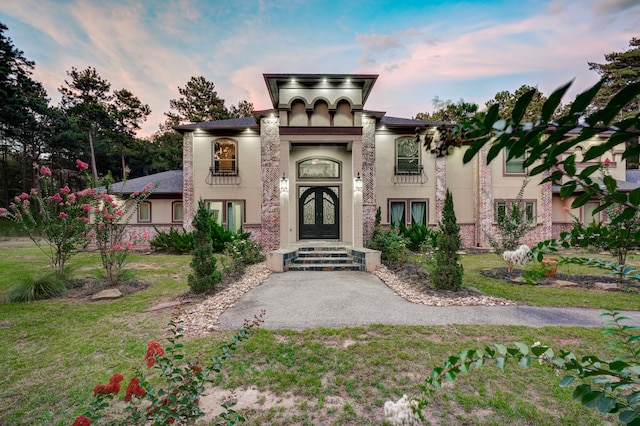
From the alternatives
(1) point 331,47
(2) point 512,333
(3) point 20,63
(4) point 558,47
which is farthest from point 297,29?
(3) point 20,63

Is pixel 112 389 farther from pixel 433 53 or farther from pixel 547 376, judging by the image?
pixel 433 53

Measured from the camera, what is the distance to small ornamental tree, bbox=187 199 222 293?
6652 millimetres

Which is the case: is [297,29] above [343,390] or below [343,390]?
above

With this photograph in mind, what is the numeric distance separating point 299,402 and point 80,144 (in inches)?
1346

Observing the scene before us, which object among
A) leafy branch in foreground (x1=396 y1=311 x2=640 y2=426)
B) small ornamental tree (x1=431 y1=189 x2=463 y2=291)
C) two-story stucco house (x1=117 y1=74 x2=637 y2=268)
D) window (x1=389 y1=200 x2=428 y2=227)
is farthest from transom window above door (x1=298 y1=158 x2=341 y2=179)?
leafy branch in foreground (x1=396 y1=311 x2=640 y2=426)

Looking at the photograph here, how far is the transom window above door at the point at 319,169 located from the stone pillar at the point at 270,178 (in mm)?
1203

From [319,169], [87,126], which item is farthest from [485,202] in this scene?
[87,126]

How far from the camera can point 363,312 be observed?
5.49 metres

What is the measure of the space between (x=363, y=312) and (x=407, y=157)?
33.6ft

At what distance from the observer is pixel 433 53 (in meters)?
9.59

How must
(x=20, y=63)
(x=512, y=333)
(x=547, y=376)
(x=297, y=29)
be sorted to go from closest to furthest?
(x=547, y=376)
(x=512, y=333)
(x=297, y=29)
(x=20, y=63)

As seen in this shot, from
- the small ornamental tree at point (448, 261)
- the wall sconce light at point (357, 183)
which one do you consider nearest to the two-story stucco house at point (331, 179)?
the wall sconce light at point (357, 183)

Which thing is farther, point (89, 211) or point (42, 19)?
point (42, 19)

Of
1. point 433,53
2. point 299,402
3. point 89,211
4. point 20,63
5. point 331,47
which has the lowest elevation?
point 299,402
